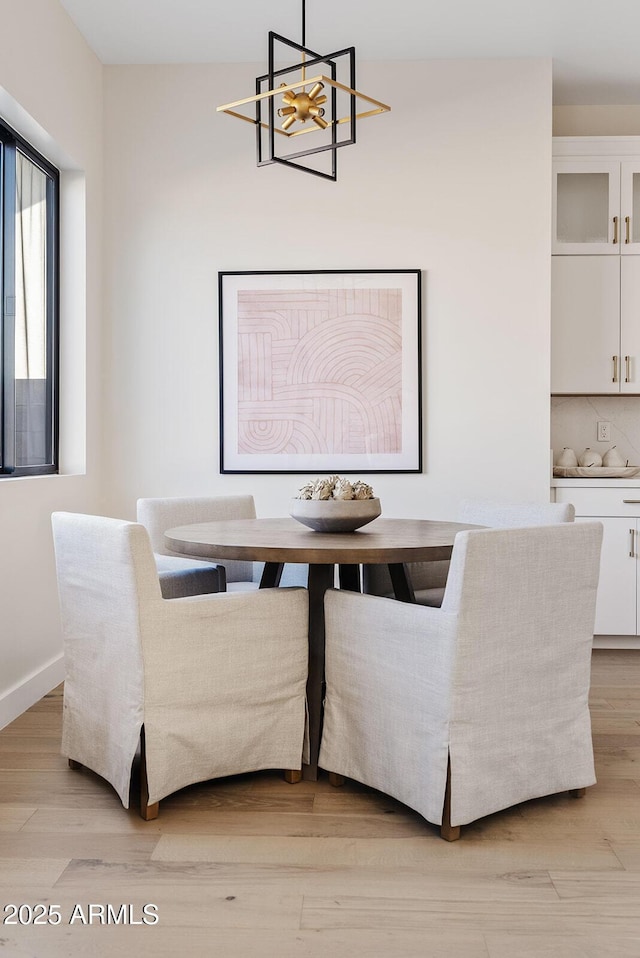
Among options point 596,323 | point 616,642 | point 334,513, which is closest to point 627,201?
point 596,323

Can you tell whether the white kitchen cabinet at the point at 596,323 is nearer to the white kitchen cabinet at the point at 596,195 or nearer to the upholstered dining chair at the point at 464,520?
the white kitchen cabinet at the point at 596,195

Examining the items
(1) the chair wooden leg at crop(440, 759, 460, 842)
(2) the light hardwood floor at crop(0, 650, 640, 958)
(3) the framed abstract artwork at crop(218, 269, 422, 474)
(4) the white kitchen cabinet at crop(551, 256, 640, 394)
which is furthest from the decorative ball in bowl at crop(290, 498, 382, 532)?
(4) the white kitchen cabinet at crop(551, 256, 640, 394)

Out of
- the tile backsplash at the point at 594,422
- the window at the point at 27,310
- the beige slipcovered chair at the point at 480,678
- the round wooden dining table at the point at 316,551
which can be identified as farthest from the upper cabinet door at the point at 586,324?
the window at the point at 27,310

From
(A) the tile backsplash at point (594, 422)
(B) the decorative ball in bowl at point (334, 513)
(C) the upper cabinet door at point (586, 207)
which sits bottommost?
(B) the decorative ball in bowl at point (334, 513)

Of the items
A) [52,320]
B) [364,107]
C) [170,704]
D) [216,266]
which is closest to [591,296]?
[364,107]

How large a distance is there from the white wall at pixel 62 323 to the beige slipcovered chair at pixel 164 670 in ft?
2.23

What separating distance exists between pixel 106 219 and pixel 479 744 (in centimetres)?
312

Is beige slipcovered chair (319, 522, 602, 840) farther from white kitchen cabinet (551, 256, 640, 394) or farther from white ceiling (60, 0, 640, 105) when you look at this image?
white ceiling (60, 0, 640, 105)

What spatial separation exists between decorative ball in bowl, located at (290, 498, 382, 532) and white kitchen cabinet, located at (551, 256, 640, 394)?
197 centimetres

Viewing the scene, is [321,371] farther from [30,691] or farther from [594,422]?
[30,691]

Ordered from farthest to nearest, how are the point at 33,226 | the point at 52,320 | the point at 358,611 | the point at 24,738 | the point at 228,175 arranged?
the point at 228,175
the point at 52,320
the point at 33,226
the point at 24,738
the point at 358,611

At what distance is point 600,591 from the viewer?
399cm

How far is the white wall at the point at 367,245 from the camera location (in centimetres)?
395

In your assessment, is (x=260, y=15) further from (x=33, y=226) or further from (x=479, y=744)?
(x=479, y=744)
